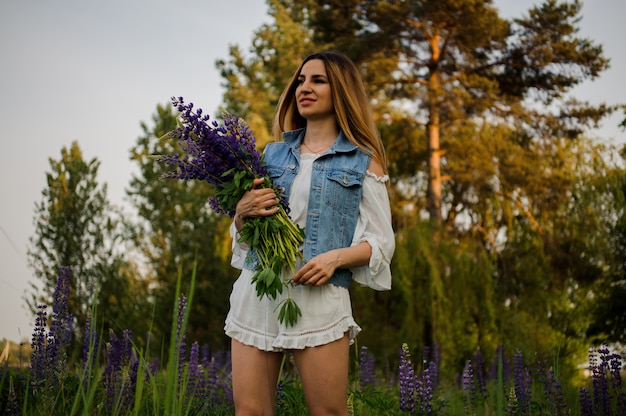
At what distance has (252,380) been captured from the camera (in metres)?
2.56

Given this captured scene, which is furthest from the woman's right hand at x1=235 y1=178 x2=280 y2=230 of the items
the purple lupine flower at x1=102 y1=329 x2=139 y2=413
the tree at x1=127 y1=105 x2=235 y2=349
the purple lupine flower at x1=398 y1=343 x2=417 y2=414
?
the tree at x1=127 y1=105 x2=235 y2=349

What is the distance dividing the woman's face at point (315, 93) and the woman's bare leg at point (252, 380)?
1123 millimetres

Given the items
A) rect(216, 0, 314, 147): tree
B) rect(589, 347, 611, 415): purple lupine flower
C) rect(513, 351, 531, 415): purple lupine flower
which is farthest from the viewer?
rect(216, 0, 314, 147): tree

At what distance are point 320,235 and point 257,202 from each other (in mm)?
325

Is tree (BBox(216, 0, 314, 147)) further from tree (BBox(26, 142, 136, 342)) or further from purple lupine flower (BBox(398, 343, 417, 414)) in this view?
purple lupine flower (BBox(398, 343, 417, 414))

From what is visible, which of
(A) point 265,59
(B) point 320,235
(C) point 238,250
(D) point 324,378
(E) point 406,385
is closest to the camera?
(D) point 324,378

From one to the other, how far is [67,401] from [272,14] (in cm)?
2190

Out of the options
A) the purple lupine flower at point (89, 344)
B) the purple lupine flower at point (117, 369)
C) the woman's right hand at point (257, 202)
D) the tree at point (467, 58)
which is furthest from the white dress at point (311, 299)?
the tree at point (467, 58)

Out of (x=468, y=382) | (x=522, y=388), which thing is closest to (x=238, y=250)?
(x=468, y=382)

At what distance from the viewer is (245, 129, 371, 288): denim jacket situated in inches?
108

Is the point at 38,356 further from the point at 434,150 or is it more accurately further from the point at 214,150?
the point at 434,150

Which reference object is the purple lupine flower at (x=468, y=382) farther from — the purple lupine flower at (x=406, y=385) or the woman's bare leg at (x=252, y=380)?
the woman's bare leg at (x=252, y=380)

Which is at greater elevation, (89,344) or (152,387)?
(89,344)

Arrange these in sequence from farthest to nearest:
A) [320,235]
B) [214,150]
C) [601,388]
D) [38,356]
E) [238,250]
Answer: [601,388], [38,356], [238,250], [320,235], [214,150]
